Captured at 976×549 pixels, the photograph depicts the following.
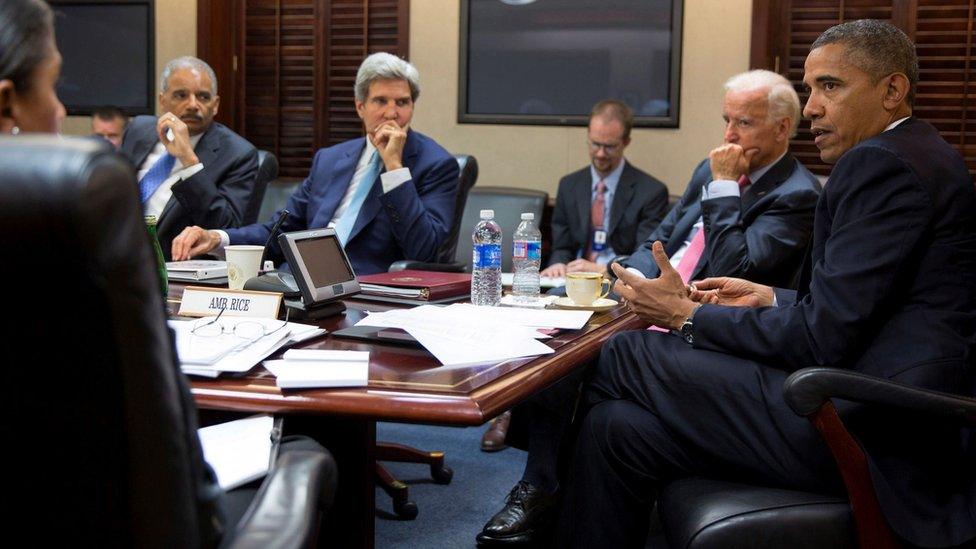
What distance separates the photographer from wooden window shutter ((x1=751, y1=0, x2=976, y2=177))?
4.26m

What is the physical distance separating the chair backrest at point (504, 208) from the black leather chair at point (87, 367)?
3.55 meters

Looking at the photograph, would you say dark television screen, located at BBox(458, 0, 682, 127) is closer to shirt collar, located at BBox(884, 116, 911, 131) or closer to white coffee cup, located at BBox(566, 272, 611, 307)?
white coffee cup, located at BBox(566, 272, 611, 307)

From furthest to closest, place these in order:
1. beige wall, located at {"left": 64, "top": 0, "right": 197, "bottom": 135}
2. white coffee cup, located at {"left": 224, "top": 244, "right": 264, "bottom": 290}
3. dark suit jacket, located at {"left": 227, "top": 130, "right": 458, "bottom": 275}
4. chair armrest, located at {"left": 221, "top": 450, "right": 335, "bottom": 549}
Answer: beige wall, located at {"left": 64, "top": 0, "right": 197, "bottom": 135}, dark suit jacket, located at {"left": 227, "top": 130, "right": 458, "bottom": 275}, white coffee cup, located at {"left": 224, "top": 244, "right": 264, "bottom": 290}, chair armrest, located at {"left": 221, "top": 450, "right": 335, "bottom": 549}

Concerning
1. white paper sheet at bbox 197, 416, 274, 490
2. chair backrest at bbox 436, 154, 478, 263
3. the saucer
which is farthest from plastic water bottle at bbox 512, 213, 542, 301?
white paper sheet at bbox 197, 416, 274, 490

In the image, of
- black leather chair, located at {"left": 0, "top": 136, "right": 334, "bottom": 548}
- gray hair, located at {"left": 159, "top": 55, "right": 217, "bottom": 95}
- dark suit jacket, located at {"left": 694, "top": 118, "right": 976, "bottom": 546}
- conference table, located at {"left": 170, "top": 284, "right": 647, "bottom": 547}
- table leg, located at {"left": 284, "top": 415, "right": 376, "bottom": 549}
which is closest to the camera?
black leather chair, located at {"left": 0, "top": 136, "right": 334, "bottom": 548}

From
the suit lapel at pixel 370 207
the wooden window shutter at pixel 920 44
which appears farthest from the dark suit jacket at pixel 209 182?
the wooden window shutter at pixel 920 44

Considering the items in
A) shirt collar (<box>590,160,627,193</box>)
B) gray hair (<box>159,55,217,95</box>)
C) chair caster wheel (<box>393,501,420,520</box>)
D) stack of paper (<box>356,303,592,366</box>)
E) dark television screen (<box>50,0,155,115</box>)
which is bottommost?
chair caster wheel (<box>393,501,420,520</box>)

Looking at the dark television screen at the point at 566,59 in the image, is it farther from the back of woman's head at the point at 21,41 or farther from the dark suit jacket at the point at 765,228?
the back of woman's head at the point at 21,41

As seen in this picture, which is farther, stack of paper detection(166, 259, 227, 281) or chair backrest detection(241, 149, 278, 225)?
chair backrest detection(241, 149, 278, 225)

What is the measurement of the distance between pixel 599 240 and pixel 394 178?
5.23ft

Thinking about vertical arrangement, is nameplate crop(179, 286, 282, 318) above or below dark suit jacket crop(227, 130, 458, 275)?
below

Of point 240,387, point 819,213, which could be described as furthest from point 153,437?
point 819,213

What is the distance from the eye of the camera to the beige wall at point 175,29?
5250 mm

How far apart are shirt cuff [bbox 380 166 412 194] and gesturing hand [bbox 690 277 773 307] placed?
43.6 inches
